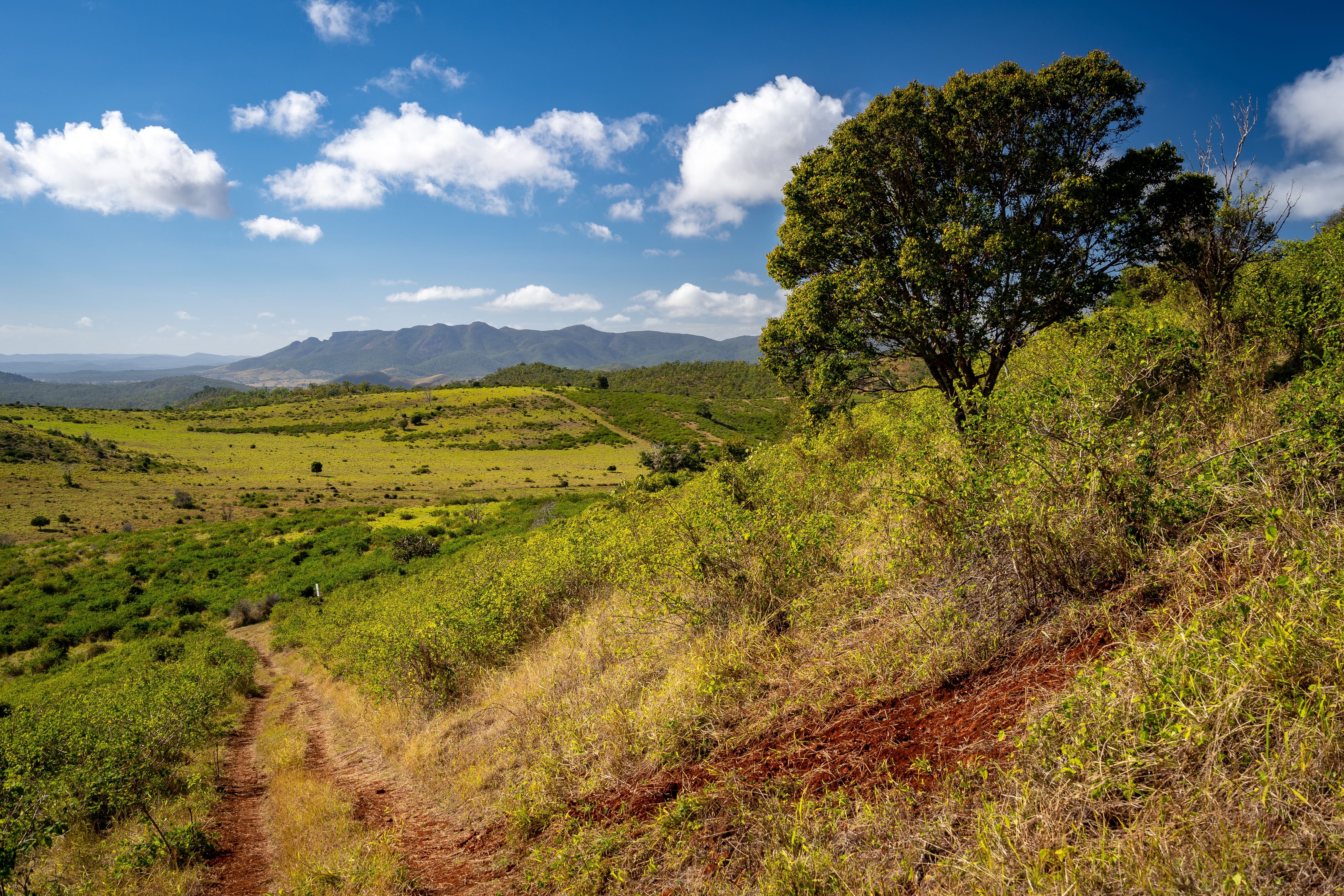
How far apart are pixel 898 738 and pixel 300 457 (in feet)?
347

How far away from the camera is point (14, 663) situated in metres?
28.0

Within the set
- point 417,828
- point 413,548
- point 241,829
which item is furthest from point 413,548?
point 417,828

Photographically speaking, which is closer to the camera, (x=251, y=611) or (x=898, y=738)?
(x=898, y=738)

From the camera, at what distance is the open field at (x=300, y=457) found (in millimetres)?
60906

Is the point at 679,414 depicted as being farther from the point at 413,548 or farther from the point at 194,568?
the point at 194,568

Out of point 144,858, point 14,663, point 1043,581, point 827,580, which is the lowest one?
point 14,663

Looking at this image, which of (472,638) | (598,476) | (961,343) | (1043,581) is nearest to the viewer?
(1043,581)

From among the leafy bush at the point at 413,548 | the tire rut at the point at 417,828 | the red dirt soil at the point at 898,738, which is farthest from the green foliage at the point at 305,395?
the red dirt soil at the point at 898,738

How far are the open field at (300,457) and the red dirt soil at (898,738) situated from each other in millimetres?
63602

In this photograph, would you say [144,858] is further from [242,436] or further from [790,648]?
[242,436]

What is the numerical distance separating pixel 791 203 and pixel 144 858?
1805 centimetres

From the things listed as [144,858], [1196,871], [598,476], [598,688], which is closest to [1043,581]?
[1196,871]

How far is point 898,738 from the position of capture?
4.54 m

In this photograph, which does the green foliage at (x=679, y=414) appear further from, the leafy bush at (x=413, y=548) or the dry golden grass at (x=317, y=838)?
the dry golden grass at (x=317, y=838)
